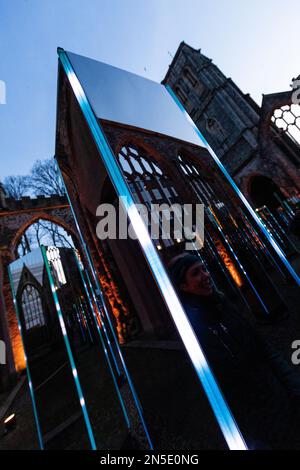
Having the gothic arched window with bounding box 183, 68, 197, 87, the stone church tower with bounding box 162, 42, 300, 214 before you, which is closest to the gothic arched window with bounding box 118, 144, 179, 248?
the stone church tower with bounding box 162, 42, 300, 214

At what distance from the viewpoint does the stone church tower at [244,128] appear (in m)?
12.7

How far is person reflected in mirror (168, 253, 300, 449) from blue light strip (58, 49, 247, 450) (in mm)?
272

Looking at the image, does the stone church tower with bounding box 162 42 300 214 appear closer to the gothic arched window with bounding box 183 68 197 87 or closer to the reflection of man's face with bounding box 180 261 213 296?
the gothic arched window with bounding box 183 68 197 87

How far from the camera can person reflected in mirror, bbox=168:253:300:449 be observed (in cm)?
127

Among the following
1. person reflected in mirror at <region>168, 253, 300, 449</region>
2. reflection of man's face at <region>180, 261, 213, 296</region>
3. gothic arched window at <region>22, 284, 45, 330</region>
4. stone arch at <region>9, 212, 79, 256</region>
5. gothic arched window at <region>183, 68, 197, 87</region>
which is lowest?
person reflected in mirror at <region>168, 253, 300, 449</region>

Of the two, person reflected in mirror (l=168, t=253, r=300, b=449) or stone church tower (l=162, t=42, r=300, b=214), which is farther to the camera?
stone church tower (l=162, t=42, r=300, b=214)

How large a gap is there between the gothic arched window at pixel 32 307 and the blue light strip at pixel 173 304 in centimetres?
231

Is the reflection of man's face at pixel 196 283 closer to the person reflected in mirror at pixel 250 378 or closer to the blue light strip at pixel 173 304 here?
the person reflected in mirror at pixel 250 378

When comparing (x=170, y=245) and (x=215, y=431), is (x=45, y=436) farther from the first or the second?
(x=170, y=245)

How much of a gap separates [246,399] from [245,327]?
45 centimetres

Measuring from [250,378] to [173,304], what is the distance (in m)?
0.89

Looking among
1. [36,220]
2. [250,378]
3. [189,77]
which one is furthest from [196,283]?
[189,77]

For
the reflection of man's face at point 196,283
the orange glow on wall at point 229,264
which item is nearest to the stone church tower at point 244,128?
the orange glow on wall at point 229,264

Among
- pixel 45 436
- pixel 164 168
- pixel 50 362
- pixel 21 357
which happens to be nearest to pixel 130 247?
pixel 164 168
